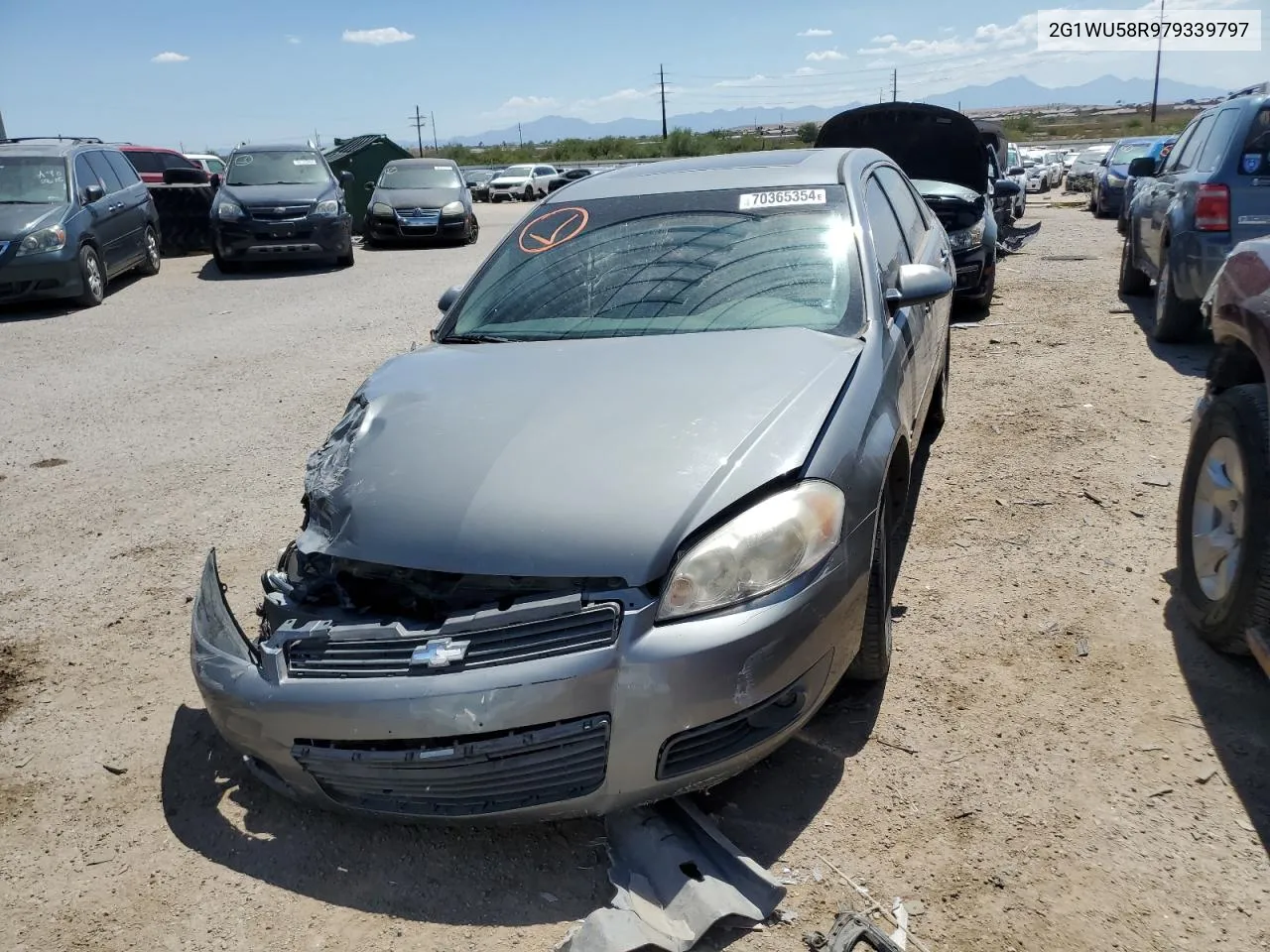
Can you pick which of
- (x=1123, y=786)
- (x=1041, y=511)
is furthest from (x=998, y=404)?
(x=1123, y=786)

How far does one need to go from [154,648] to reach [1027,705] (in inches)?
121

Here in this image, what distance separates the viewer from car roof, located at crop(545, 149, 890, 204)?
156 inches

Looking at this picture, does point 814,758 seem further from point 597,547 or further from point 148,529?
point 148,529

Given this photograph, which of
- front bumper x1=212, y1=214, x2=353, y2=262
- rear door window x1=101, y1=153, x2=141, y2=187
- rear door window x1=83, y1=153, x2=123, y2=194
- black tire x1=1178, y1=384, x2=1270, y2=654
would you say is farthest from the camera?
A: front bumper x1=212, y1=214, x2=353, y2=262

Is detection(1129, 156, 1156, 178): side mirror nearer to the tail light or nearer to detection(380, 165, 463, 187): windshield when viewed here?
the tail light

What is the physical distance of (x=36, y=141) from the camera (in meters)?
11.7

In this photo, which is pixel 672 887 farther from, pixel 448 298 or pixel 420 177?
pixel 420 177

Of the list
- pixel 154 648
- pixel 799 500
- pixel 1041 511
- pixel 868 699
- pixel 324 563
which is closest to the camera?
pixel 799 500

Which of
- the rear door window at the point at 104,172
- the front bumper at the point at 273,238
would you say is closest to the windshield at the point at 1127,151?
the front bumper at the point at 273,238

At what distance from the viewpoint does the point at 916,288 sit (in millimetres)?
3529

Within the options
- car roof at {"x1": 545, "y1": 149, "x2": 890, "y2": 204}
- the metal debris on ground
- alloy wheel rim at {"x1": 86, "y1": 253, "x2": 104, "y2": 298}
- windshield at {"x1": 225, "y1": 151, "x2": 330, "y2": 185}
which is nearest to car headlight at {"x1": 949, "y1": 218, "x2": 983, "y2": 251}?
car roof at {"x1": 545, "y1": 149, "x2": 890, "y2": 204}

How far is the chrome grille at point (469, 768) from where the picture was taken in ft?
7.68

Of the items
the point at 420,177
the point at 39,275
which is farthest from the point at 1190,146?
the point at 420,177

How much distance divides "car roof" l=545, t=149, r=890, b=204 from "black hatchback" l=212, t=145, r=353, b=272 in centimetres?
1005
